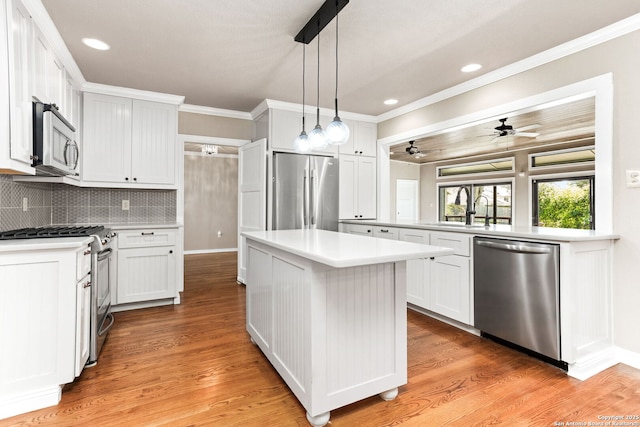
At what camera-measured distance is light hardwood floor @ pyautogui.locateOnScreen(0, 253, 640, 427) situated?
5.67 ft

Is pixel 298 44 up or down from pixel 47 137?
up

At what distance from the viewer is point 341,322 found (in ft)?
5.67

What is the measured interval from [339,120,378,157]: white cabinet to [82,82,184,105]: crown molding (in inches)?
84.9

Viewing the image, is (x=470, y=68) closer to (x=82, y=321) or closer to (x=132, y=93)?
(x=132, y=93)

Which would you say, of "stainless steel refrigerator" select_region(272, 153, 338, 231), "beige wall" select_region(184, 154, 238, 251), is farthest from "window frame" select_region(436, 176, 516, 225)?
"beige wall" select_region(184, 154, 238, 251)

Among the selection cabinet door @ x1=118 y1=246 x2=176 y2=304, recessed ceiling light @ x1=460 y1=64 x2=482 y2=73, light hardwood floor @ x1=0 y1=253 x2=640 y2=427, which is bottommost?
light hardwood floor @ x1=0 y1=253 x2=640 y2=427

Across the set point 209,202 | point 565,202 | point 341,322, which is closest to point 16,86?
point 341,322

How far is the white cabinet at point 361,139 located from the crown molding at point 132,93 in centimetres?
216

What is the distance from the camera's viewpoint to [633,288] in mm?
2314

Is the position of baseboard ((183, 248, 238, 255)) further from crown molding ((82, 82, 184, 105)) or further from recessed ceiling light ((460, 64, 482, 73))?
recessed ceiling light ((460, 64, 482, 73))

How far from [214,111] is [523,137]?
535 cm

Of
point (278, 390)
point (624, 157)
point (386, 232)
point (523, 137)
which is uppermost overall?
point (523, 137)

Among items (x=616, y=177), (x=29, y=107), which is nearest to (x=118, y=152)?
(x=29, y=107)

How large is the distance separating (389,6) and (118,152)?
3.05m
